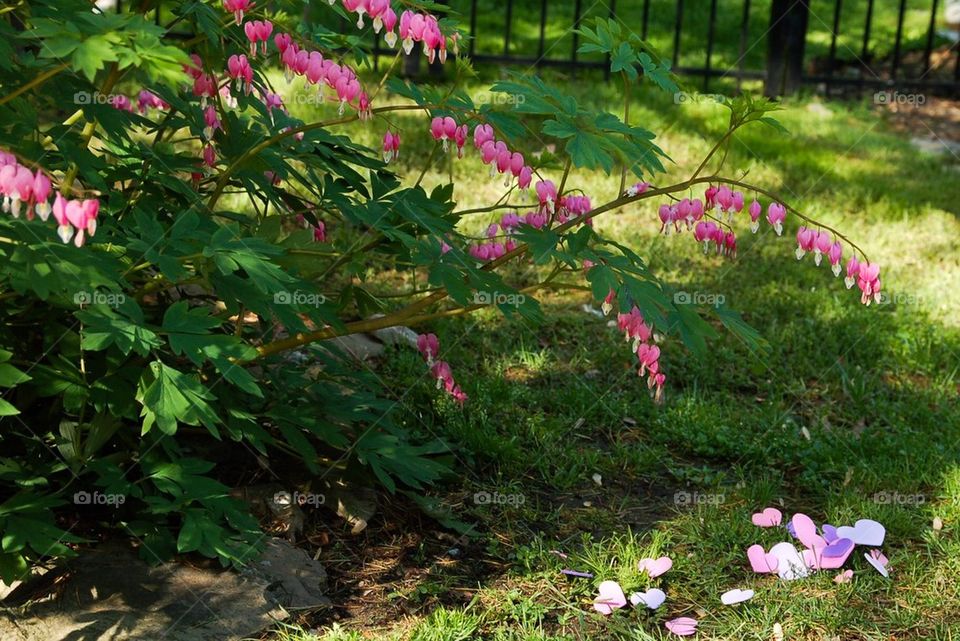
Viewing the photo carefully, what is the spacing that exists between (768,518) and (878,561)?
35 centimetres

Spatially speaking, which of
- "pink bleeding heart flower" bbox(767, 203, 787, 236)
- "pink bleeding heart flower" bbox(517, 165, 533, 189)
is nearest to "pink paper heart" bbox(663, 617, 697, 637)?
"pink bleeding heart flower" bbox(767, 203, 787, 236)

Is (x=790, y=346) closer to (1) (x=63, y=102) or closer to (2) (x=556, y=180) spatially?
(2) (x=556, y=180)

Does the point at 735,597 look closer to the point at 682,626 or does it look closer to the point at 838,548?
the point at 682,626

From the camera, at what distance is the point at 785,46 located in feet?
28.1

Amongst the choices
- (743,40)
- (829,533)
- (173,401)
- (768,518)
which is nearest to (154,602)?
(173,401)

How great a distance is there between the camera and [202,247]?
2.85 m

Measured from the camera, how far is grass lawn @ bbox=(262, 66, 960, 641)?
3312 mm

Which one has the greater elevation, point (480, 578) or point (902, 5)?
point (902, 5)

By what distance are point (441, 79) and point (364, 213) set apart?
228 inches

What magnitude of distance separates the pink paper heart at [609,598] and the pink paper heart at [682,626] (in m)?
0.14

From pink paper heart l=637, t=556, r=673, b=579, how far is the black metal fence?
521 centimetres

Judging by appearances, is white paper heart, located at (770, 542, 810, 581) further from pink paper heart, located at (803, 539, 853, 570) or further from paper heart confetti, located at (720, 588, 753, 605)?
paper heart confetti, located at (720, 588, 753, 605)

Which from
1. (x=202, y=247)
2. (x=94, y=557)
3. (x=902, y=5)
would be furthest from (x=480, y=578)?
(x=902, y=5)

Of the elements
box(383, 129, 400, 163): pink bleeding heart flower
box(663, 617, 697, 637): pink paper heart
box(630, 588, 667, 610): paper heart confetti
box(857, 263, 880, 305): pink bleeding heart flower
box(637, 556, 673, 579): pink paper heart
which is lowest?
box(663, 617, 697, 637): pink paper heart
